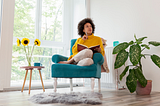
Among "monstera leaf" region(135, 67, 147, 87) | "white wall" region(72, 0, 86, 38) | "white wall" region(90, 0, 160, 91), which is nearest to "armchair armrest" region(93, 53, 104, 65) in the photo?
"monstera leaf" region(135, 67, 147, 87)

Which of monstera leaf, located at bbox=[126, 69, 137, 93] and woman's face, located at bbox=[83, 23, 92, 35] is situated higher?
woman's face, located at bbox=[83, 23, 92, 35]

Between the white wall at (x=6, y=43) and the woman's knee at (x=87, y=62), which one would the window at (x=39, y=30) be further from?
the woman's knee at (x=87, y=62)

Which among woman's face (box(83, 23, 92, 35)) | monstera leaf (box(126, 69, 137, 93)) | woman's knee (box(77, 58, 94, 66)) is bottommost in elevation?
monstera leaf (box(126, 69, 137, 93))

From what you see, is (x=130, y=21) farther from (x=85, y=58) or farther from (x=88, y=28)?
(x=85, y=58)

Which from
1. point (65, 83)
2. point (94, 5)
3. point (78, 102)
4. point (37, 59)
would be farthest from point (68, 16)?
point (78, 102)

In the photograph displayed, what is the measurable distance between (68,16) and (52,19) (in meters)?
0.45

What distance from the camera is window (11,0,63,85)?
10.9ft

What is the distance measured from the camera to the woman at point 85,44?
2.36m

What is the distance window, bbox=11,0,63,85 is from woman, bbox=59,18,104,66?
102 centimetres

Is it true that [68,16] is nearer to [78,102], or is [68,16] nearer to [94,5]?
[94,5]

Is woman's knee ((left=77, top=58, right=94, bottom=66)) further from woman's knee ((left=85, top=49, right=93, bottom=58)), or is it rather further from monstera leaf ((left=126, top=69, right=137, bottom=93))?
monstera leaf ((left=126, top=69, right=137, bottom=93))

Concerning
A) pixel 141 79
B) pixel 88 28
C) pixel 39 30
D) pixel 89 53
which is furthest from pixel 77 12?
pixel 141 79

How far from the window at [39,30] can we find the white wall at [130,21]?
910 mm

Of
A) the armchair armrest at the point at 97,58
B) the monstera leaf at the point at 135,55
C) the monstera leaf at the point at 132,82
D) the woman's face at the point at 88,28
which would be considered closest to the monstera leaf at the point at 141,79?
the monstera leaf at the point at 132,82
